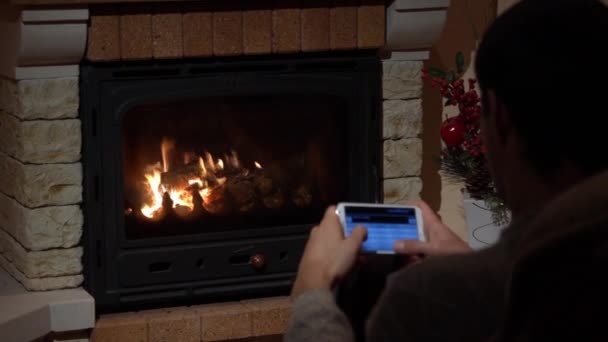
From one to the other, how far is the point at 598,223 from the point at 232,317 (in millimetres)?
2120

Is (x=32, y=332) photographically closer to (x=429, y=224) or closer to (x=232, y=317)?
(x=232, y=317)

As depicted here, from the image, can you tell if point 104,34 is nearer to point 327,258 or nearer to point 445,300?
point 327,258

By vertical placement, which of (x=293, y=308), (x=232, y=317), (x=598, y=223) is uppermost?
(x=598, y=223)

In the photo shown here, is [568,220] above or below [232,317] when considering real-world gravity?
above

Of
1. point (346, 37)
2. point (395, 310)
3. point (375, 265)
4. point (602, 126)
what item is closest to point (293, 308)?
point (375, 265)

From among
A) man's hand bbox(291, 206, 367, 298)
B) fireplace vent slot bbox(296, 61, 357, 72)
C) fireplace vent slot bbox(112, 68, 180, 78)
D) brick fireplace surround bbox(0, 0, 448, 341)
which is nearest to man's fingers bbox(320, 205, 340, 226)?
man's hand bbox(291, 206, 367, 298)

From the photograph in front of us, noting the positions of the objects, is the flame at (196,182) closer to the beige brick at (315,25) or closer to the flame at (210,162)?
the flame at (210,162)

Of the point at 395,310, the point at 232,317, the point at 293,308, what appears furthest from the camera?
the point at 232,317

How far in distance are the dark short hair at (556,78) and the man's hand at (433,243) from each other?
243mm

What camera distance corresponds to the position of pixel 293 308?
0.96 metres

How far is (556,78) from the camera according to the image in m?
0.70

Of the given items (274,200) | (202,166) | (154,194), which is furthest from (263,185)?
(154,194)

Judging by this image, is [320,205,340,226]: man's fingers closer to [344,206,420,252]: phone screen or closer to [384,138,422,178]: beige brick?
[344,206,420,252]: phone screen

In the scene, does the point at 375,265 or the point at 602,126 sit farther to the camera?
the point at 375,265
